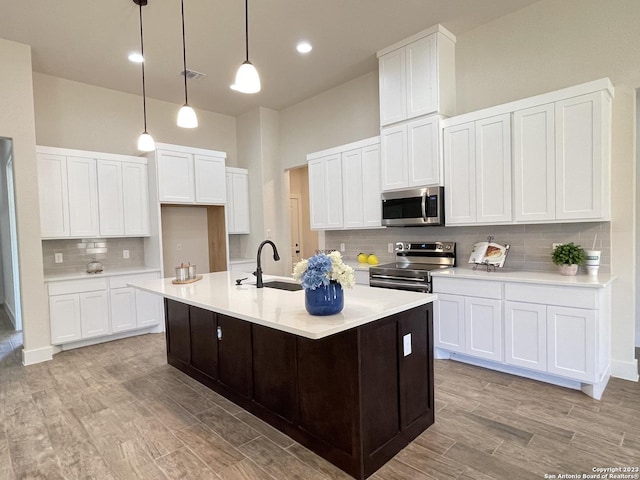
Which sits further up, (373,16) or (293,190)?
(373,16)

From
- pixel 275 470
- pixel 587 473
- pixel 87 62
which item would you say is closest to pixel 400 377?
pixel 275 470

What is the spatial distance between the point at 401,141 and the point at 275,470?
10.8 feet

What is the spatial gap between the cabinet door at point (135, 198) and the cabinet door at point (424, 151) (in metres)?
3.61

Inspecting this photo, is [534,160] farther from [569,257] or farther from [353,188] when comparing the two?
[353,188]

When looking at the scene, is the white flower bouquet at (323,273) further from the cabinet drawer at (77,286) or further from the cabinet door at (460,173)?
the cabinet drawer at (77,286)

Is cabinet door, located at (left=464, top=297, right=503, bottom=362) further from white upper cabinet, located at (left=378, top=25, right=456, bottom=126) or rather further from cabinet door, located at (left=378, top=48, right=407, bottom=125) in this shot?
cabinet door, located at (left=378, top=48, right=407, bottom=125)

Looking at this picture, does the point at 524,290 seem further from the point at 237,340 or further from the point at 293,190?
the point at 293,190

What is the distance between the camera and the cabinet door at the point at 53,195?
13.6 ft

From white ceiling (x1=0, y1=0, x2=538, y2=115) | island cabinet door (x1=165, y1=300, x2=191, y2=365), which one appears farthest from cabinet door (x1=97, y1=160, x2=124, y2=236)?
island cabinet door (x1=165, y1=300, x2=191, y2=365)

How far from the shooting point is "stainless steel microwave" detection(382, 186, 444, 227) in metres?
3.70

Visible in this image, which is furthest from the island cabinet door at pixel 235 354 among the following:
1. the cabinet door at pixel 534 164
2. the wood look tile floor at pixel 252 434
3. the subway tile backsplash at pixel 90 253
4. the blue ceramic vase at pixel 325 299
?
the subway tile backsplash at pixel 90 253

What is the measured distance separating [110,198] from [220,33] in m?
2.54

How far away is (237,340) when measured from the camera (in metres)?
2.72

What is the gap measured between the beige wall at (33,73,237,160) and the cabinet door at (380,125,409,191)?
3353 mm
